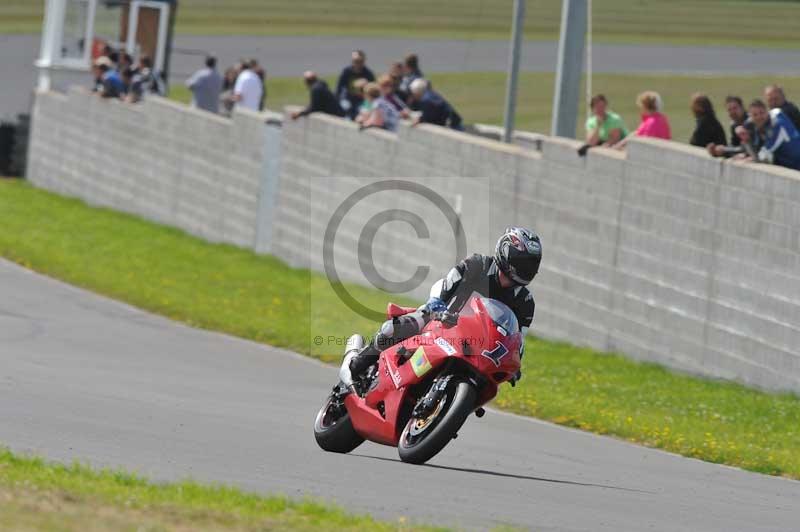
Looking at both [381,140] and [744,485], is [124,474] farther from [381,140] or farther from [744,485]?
[381,140]

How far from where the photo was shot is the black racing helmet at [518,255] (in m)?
10.2

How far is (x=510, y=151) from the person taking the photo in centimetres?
2122

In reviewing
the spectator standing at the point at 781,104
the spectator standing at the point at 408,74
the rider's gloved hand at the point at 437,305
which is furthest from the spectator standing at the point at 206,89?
the rider's gloved hand at the point at 437,305

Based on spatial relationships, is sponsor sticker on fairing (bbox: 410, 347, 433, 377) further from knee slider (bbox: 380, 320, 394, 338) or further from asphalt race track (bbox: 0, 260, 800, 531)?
asphalt race track (bbox: 0, 260, 800, 531)

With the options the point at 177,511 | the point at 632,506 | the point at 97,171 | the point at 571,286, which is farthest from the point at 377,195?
the point at 177,511

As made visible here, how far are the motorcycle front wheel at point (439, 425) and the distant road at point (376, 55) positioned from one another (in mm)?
19968

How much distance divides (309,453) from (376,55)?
3561cm

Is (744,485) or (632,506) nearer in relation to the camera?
(632,506)

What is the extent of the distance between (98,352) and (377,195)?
7.85m

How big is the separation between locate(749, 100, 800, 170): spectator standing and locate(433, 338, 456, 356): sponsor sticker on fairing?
6529 millimetres

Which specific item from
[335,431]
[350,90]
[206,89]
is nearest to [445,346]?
[335,431]

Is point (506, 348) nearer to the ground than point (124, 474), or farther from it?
farther from it

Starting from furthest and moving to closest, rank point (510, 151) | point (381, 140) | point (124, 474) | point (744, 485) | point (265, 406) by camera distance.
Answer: point (381, 140) → point (510, 151) → point (265, 406) → point (744, 485) → point (124, 474)

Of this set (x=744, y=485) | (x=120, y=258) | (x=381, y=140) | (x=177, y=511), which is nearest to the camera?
(x=177, y=511)
